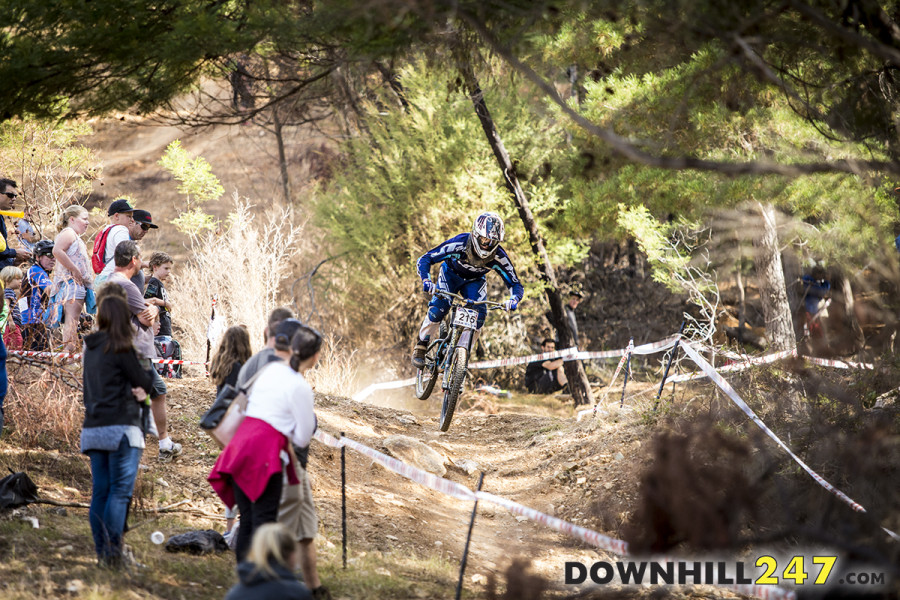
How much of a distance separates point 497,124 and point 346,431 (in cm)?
935

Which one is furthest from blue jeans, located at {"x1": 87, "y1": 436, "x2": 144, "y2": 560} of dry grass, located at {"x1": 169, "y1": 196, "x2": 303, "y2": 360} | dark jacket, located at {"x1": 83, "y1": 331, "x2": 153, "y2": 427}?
dry grass, located at {"x1": 169, "y1": 196, "x2": 303, "y2": 360}

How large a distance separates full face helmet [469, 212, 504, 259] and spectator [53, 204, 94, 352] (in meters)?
3.80

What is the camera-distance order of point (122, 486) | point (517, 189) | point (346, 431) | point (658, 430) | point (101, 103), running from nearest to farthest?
1. point (122, 486)
2. point (101, 103)
3. point (658, 430)
4. point (346, 431)
5. point (517, 189)

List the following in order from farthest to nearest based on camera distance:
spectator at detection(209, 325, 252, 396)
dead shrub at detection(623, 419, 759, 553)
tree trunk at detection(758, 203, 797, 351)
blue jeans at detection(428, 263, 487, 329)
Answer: tree trunk at detection(758, 203, 797, 351), blue jeans at detection(428, 263, 487, 329), spectator at detection(209, 325, 252, 396), dead shrub at detection(623, 419, 759, 553)

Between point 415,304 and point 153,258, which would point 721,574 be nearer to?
point 153,258

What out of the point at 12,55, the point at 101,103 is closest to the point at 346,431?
the point at 101,103

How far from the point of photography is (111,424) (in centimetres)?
444

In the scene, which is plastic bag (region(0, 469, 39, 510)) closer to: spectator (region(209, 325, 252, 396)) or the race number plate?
spectator (region(209, 325, 252, 396))

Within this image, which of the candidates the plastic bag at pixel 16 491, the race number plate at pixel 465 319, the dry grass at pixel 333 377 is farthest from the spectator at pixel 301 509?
the dry grass at pixel 333 377

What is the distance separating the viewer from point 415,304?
53.1 feet

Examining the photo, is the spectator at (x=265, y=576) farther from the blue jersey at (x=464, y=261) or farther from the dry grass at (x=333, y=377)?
the dry grass at (x=333, y=377)

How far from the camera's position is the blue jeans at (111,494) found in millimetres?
4445

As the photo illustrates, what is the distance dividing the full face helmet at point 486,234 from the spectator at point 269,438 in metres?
4.66

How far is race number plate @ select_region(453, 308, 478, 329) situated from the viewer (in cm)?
864
